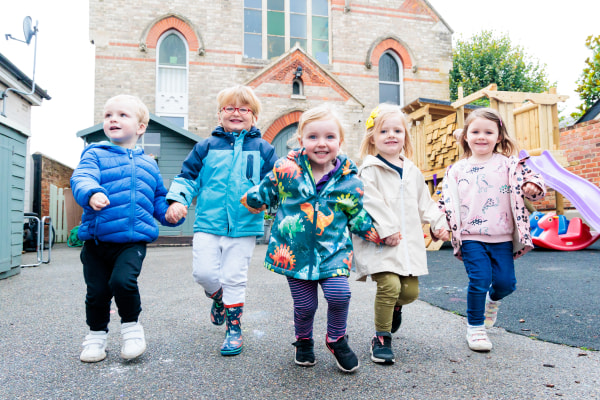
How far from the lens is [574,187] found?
705 cm

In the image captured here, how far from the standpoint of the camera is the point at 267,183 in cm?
250

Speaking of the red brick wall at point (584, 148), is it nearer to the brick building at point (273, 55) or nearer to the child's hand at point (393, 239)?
the brick building at point (273, 55)

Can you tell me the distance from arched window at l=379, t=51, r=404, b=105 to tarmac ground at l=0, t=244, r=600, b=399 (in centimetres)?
1462

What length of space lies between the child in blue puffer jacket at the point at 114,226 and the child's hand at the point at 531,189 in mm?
2426

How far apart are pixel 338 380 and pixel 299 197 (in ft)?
3.30

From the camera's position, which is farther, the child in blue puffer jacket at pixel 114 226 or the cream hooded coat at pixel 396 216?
the cream hooded coat at pixel 396 216

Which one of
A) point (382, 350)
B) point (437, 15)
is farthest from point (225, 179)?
point (437, 15)

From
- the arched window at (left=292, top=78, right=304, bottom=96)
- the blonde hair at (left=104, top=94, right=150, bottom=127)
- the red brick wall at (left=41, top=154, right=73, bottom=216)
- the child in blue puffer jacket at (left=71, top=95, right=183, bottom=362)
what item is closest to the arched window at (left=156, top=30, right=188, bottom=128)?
the red brick wall at (left=41, top=154, right=73, bottom=216)

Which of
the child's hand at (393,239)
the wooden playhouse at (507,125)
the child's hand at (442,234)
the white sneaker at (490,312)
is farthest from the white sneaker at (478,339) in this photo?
the wooden playhouse at (507,125)

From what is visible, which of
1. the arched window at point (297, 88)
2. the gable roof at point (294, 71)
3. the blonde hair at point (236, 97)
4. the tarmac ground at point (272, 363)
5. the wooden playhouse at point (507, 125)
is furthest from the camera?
the arched window at point (297, 88)

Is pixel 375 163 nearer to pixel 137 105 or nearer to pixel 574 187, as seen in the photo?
pixel 137 105

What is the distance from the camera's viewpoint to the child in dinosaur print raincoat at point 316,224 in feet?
7.53

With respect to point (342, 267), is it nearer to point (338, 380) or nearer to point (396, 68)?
point (338, 380)

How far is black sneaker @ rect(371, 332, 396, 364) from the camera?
2.38 meters
